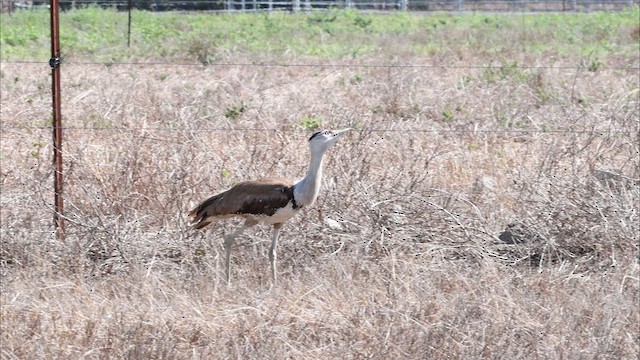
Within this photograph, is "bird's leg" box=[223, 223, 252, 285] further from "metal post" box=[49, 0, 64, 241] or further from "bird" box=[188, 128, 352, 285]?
"metal post" box=[49, 0, 64, 241]

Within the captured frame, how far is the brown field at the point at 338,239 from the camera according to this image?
6.09 metres

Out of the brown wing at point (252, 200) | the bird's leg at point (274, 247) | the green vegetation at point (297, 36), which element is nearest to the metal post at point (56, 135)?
the brown wing at point (252, 200)

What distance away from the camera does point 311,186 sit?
23.9 ft

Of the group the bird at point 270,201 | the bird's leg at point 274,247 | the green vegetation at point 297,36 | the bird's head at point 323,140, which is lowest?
the bird's leg at point 274,247

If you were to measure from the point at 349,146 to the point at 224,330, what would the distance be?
3152mm

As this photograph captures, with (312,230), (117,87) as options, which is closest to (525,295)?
(312,230)

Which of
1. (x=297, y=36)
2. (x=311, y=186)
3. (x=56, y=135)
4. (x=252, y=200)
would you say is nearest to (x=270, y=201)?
(x=252, y=200)

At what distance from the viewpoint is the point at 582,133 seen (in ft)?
31.3

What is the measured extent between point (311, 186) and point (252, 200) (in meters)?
0.42

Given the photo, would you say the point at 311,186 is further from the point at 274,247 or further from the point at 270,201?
the point at 274,247

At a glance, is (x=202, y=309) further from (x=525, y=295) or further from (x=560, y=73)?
(x=560, y=73)

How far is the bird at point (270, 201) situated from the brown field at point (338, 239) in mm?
273

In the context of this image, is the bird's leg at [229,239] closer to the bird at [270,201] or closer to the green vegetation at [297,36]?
the bird at [270,201]

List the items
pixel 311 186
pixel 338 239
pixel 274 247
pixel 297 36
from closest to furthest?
pixel 311 186 → pixel 274 247 → pixel 338 239 → pixel 297 36
